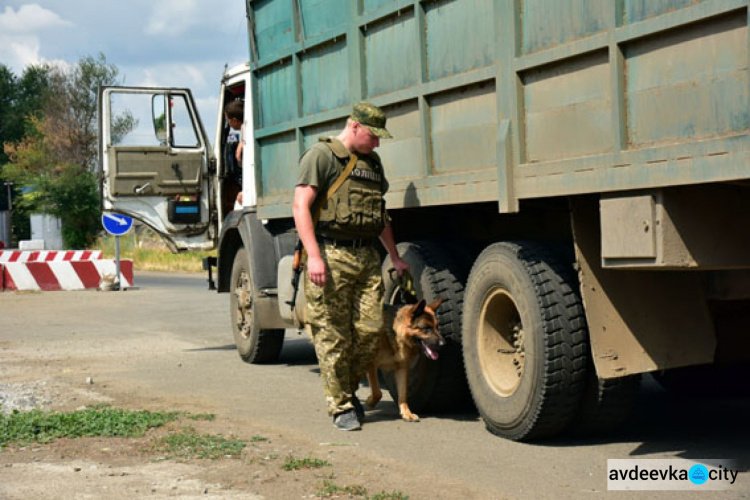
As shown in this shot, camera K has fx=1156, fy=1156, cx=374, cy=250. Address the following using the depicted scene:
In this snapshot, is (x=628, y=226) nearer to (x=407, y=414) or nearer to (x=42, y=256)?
(x=407, y=414)

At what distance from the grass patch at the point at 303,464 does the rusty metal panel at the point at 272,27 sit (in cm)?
387

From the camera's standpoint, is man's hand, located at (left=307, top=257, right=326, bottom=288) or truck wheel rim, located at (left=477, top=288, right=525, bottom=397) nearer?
truck wheel rim, located at (left=477, top=288, right=525, bottom=397)

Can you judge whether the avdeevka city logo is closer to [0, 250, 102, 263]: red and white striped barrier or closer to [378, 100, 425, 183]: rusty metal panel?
[378, 100, 425, 183]: rusty metal panel

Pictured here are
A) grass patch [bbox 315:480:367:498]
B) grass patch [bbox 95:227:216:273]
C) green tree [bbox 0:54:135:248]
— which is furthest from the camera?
green tree [bbox 0:54:135:248]

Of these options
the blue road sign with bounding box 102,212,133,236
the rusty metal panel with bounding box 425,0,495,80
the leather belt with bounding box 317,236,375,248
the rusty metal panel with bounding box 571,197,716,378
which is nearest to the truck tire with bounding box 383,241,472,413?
the leather belt with bounding box 317,236,375,248

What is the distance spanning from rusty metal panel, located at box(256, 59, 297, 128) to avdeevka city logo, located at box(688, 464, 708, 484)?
443cm

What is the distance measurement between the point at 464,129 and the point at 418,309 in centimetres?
113

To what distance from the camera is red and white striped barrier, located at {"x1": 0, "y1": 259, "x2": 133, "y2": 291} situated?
22.4 meters

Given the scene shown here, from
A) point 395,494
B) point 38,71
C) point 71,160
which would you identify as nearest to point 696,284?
point 395,494

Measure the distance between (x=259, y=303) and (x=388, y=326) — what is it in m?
2.95

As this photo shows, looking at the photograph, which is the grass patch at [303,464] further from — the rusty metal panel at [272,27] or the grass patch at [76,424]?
the rusty metal panel at [272,27]

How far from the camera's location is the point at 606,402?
19.7 ft

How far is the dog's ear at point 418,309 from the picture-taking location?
6.87 meters

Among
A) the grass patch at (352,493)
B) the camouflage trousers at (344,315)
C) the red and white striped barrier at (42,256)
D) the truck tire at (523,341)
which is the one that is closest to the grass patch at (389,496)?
the grass patch at (352,493)
